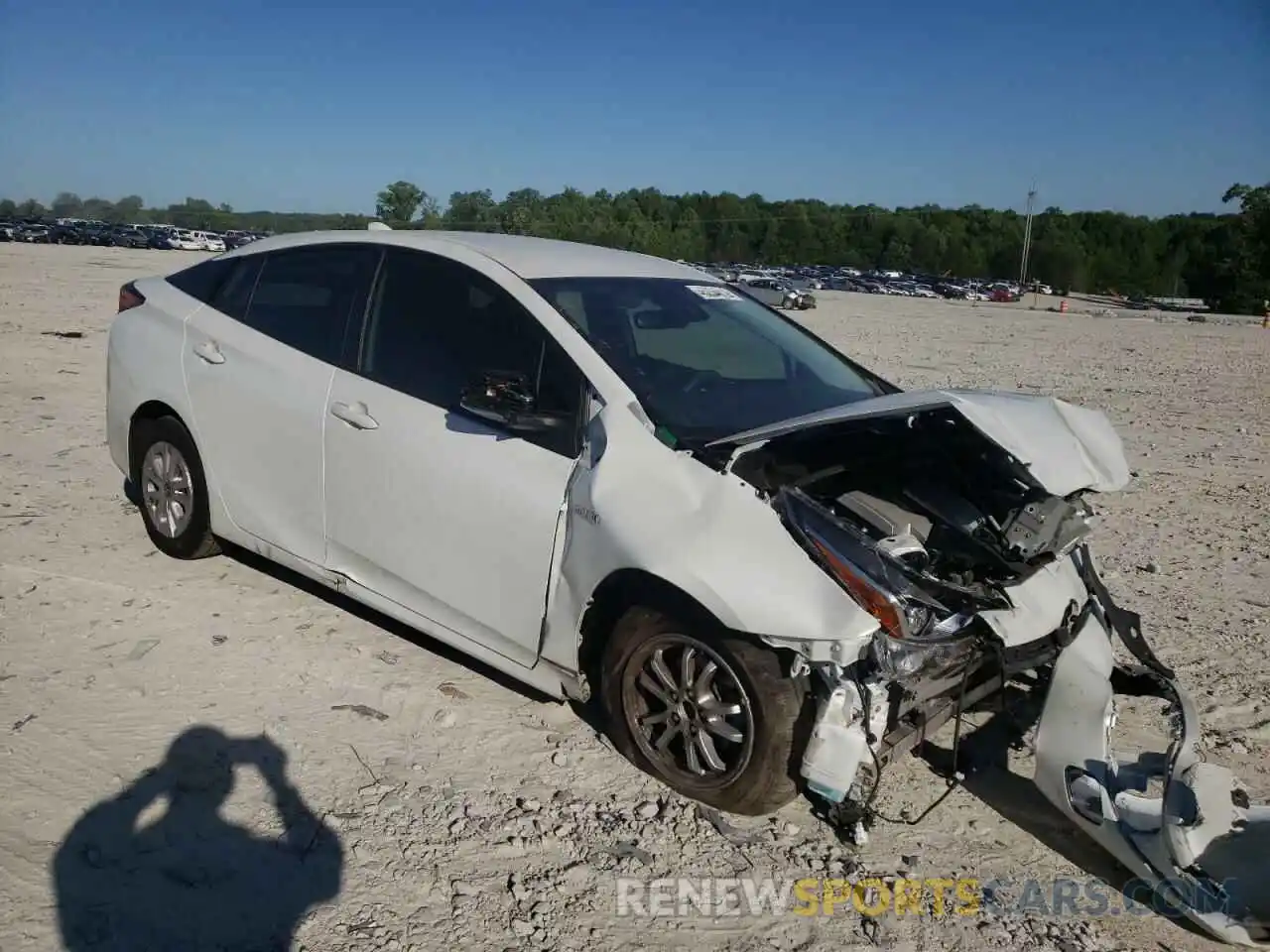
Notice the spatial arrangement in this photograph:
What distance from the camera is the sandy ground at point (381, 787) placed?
2846 mm

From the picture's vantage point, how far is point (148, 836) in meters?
3.05

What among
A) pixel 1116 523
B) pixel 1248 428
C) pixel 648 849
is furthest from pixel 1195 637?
pixel 1248 428

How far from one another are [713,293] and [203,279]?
257cm

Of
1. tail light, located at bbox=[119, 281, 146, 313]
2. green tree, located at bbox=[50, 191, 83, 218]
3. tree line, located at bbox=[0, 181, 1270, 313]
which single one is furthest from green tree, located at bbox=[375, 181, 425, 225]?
green tree, located at bbox=[50, 191, 83, 218]

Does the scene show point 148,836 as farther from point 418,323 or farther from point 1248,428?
point 1248,428

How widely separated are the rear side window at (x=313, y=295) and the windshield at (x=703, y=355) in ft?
3.03

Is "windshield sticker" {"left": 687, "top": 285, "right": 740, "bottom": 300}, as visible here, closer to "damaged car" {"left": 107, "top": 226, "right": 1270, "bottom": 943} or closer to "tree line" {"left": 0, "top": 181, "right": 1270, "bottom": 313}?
"damaged car" {"left": 107, "top": 226, "right": 1270, "bottom": 943}

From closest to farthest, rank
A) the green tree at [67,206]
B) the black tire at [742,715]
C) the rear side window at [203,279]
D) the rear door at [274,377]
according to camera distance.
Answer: the black tire at [742,715] < the rear door at [274,377] < the rear side window at [203,279] < the green tree at [67,206]

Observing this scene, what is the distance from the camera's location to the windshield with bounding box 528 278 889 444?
3701 mm

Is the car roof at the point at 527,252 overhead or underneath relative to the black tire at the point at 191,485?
overhead

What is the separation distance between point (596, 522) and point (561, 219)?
6626 cm

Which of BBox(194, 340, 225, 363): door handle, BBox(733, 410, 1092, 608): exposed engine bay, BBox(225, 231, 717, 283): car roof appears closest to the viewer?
BBox(733, 410, 1092, 608): exposed engine bay

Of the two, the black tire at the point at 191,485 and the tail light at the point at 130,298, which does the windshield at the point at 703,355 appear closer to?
the black tire at the point at 191,485

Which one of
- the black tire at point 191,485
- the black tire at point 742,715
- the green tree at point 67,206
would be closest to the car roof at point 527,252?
the black tire at point 191,485
